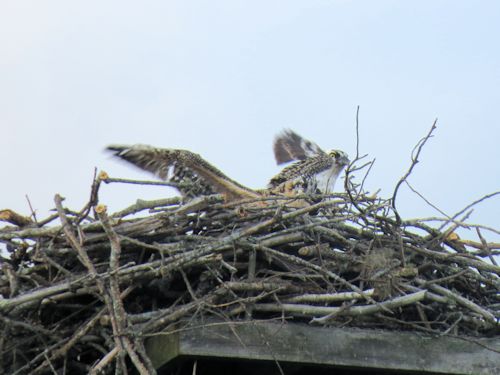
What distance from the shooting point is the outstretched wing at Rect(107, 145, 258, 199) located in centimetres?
548

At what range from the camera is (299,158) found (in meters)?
7.81

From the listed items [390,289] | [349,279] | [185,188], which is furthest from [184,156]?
[390,289]

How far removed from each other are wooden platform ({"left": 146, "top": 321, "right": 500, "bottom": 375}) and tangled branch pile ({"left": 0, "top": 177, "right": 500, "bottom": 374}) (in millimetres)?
78

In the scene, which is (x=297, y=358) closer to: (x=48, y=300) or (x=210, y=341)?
(x=210, y=341)

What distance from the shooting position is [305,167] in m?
7.04

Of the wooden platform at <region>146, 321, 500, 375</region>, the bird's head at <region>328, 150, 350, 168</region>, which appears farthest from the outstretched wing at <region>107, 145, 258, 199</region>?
the bird's head at <region>328, 150, 350, 168</region>

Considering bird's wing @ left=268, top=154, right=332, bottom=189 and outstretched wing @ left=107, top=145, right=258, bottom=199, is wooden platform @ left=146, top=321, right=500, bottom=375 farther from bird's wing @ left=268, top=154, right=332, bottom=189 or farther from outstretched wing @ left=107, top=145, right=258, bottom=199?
bird's wing @ left=268, top=154, right=332, bottom=189

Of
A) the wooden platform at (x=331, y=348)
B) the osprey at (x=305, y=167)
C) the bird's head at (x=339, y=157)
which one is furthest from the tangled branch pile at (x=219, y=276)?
the bird's head at (x=339, y=157)

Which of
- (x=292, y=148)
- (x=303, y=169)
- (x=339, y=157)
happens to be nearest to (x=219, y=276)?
(x=303, y=169)

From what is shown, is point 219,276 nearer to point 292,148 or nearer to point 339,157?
point 339,157

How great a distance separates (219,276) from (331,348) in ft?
2.00

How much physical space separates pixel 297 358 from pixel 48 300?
1145 mm

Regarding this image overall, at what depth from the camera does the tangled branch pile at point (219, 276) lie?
13.9ft

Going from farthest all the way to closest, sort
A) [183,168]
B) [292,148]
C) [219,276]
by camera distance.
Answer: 1. [292,148]
2. [183,168]
3. [219,276]
